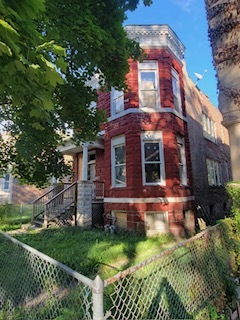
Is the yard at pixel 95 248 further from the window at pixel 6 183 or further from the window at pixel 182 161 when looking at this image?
the window at pixel 6 183

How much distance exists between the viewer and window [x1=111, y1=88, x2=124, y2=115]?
10398mm

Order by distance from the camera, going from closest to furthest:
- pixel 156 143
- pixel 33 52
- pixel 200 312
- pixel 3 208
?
pixel 33 52, pixel 200 312, pixel 156 143, pixel 3 208

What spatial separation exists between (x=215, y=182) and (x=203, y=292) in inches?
510

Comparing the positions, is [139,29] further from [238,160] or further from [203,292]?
[203,292]

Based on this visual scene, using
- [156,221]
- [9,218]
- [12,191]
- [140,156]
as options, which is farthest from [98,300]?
[12,191]

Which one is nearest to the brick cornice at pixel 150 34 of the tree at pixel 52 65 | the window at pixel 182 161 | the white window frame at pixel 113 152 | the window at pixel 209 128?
the white window frame at pixel 113 152

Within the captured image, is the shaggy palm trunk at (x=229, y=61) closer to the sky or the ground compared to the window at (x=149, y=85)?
closer to the ground

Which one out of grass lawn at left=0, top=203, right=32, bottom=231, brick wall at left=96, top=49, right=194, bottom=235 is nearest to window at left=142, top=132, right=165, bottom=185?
brick wall at left=96, top=49, right=194, bottom=235

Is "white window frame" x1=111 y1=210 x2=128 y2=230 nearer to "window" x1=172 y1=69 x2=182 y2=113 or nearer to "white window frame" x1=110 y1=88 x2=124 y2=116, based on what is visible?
"white window frame" x1=110 y1=88 x2=124 y2=116

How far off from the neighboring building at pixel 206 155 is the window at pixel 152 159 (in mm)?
3013

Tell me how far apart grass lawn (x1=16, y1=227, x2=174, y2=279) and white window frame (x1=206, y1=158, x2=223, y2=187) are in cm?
722

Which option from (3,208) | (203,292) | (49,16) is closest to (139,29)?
(49,16)

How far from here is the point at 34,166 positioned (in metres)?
6.42

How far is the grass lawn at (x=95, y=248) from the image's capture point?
5266mm
